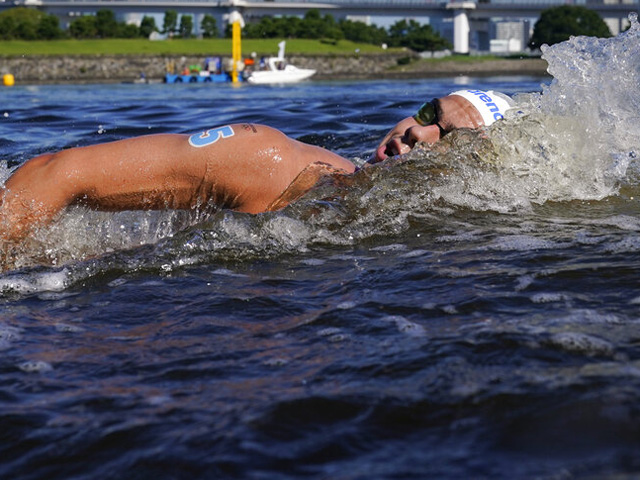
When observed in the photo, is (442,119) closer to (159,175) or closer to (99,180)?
(159,175)

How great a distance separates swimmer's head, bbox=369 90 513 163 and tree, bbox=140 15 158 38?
76.4m

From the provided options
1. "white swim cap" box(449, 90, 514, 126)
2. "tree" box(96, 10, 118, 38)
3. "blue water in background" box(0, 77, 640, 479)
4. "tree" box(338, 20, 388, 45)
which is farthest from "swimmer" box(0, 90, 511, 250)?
"tree" box(338, 20, 388, 45)

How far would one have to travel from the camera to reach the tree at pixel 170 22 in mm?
82688

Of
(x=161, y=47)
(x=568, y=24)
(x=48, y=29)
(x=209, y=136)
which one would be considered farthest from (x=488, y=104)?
(x=568, y=24)

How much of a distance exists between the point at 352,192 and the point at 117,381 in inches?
75.7

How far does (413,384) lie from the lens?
6.36 ft

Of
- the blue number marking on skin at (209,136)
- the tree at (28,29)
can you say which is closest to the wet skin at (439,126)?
the blue number marking on skin at (209,136)

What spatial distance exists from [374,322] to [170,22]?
279ft

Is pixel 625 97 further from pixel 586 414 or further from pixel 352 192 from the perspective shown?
pixel 586 414

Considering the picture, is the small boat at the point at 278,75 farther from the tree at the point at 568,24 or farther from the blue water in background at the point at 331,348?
the blue water in background at the point at 331,348

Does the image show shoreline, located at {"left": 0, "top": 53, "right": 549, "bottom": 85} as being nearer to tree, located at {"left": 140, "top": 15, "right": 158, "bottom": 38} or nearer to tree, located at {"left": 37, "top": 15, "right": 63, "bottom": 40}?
tree, located at {"left": 37, "top": 15, "right": 63, "bottom": 40}

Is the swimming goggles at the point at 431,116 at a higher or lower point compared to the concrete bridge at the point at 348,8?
lower

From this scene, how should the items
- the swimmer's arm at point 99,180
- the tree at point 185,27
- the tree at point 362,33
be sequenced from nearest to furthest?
the swimmer's arm at point 99,180 < the tree at point 362,33 < the tree at point 185,27

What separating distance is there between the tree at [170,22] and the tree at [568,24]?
35.4m
